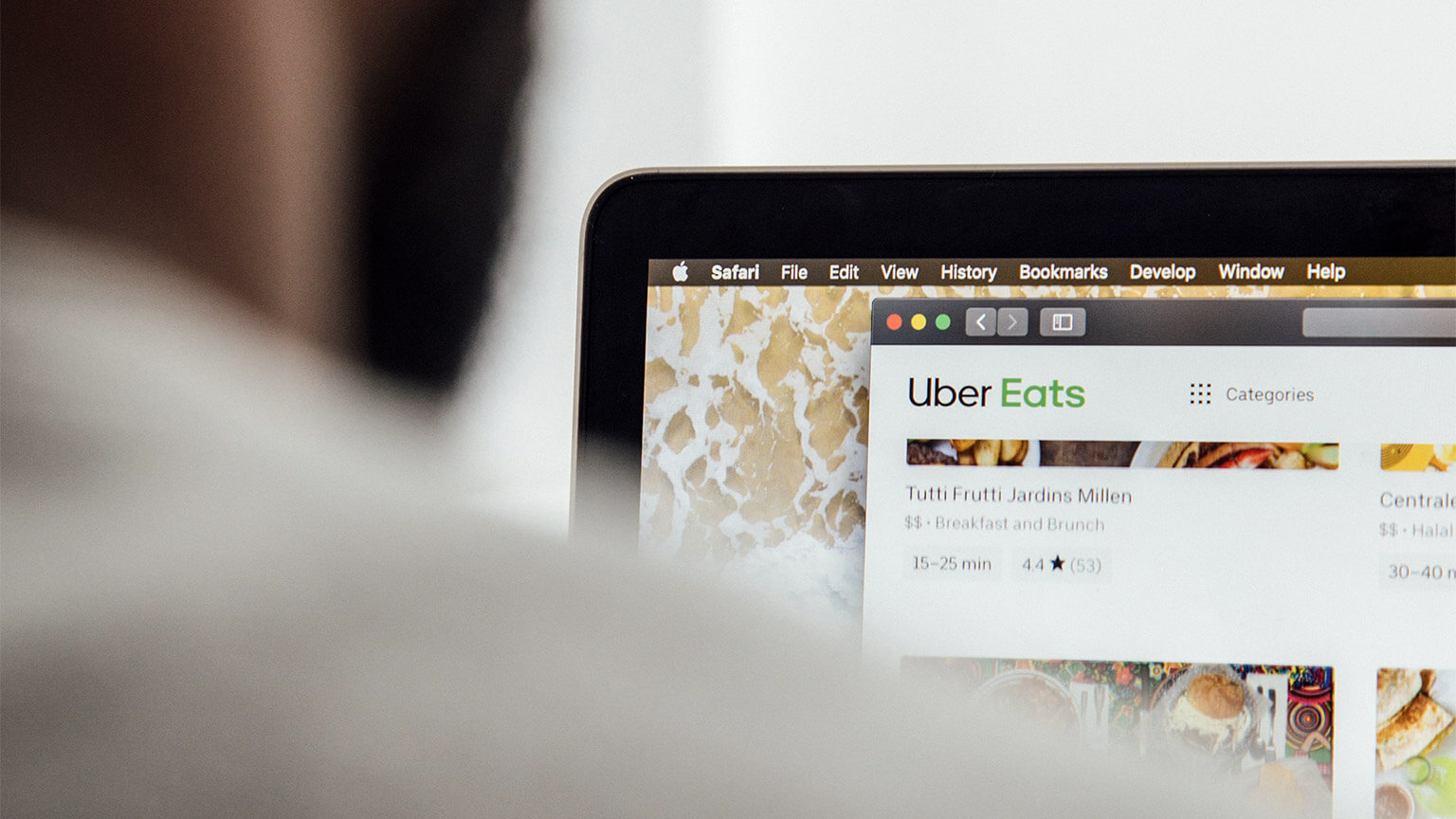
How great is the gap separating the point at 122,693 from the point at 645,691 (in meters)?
0.10

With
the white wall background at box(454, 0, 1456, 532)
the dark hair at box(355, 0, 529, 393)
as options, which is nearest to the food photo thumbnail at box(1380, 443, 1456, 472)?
the white wall background at box(454, 0, 1456, 532)

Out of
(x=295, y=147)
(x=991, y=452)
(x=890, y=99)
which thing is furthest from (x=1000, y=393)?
(x=295, y=147)

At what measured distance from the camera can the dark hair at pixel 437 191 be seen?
0.31 meters

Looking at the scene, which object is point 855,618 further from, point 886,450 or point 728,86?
point 728,86

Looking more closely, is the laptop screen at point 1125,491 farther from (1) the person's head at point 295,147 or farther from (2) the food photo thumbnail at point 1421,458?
(1) the person's head at point 295,147

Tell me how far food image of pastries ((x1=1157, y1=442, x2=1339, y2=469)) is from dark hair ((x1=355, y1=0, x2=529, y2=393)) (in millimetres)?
217

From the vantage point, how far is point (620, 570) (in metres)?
0.21

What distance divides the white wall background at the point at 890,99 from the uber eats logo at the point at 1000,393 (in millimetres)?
113

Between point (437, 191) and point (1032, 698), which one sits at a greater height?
point (437, 191)

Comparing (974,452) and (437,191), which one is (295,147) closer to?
(437,191)

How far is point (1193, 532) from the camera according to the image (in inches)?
7.6

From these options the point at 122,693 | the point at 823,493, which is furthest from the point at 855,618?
the point at 122,693

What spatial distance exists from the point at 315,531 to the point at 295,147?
0.15 metres

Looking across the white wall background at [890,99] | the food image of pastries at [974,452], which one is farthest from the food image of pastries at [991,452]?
the white wall background at [890,99]
